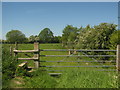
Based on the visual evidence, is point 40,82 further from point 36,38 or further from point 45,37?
point 45,37

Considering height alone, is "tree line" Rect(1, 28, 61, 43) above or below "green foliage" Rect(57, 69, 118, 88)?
above

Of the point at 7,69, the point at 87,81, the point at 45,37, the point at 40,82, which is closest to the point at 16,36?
the point at 45,37

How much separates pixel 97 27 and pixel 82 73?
5045 mm

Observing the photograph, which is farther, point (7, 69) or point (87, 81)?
point (7, 69)

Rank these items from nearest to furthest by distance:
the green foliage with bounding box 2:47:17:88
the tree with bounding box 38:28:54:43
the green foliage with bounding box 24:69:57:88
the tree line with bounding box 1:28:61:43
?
the green foliage with bounding box 24:69:57:88, the green foliage with bounding box 2:47:17:88, the tree line with bounding box 1:28:61:43, the tree with bounding box 38:28:54:43

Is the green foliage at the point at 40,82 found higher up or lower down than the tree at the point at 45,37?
lower down

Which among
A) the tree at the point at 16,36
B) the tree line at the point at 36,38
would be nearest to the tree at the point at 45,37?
the tree line at the point at 36,38

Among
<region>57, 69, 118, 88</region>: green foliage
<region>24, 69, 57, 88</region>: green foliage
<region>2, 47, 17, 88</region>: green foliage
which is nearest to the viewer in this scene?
<region>57, 69, 118, 88</region>: green foliage

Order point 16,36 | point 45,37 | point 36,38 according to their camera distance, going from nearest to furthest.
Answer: point 16,36
point 36,38
point 45,37

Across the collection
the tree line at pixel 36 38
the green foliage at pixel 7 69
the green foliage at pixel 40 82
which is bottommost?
the green foliage at pixel 40 82

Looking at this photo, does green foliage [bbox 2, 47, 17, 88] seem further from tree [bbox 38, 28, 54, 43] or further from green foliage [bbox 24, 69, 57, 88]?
tree [bbox 38, 28, 54, 43]

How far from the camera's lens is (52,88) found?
358 centimetres

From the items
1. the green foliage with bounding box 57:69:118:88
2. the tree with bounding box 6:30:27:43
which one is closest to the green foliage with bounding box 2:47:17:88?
the green foliage with bounding box 57:69:118:88

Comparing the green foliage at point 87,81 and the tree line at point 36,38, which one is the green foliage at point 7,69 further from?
the tree line at point 36,38
